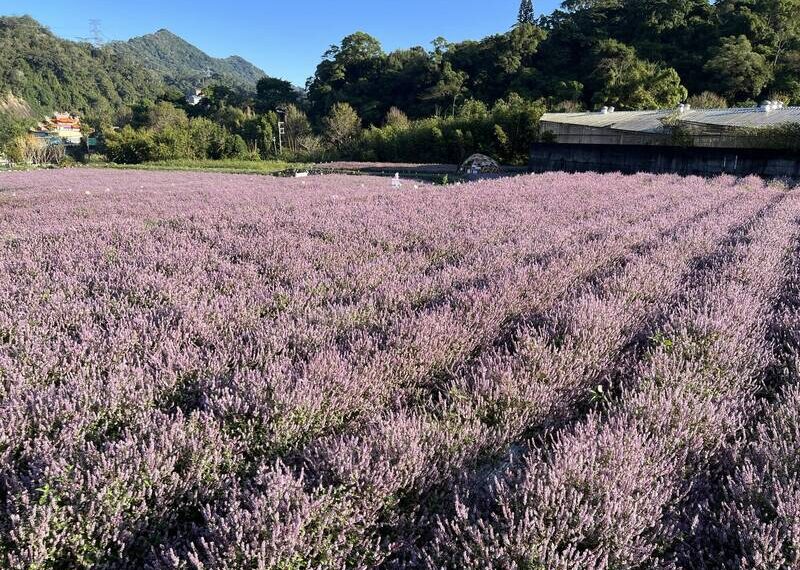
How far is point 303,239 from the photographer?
667 cm

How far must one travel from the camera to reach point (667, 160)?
20219 millimetres

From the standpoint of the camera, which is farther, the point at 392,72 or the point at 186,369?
the point at 392,72

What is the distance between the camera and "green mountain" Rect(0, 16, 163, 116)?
121 metres

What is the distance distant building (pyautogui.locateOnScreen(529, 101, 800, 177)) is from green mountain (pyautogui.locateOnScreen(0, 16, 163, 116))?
410 feet

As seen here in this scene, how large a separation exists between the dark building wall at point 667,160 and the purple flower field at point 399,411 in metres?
15.6

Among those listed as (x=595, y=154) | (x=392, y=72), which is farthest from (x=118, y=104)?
(x=595, y=154)

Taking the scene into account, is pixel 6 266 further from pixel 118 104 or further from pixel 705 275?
pixel 118 104

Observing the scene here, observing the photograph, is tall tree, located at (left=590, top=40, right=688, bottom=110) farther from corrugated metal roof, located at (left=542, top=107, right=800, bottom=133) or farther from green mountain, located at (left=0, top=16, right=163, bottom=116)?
green mountain, located at (left=0, top=16, right=163, bottom=116)

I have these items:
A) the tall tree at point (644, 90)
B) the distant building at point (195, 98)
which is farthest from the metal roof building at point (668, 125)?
the distant building at point (195, 98)

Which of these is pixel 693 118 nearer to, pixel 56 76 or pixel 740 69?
pixel 740 69

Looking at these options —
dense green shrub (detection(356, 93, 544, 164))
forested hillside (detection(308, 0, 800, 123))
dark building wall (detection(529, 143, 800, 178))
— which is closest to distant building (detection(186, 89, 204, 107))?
forested hillside (detection(308, 0, 800, 123))

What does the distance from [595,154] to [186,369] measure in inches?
929

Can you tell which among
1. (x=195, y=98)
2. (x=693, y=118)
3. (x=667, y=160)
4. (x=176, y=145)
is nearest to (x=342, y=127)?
(x=176, y=145)

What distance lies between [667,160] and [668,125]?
2.17 m
